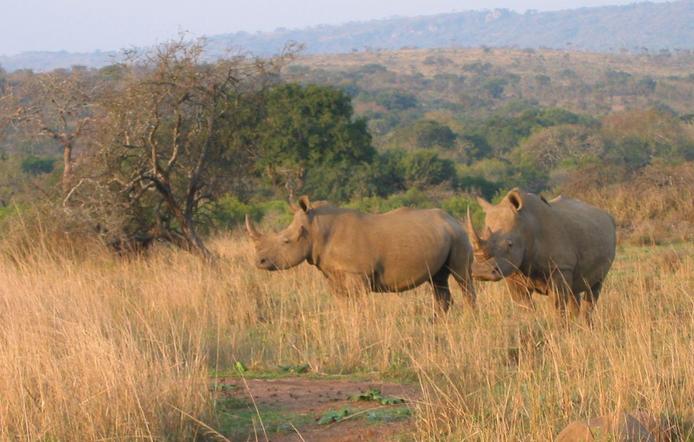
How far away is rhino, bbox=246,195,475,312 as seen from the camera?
32.9 ft

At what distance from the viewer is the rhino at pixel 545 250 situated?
328 inches

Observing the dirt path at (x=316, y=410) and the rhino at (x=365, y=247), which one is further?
the rhino at (x=365, y=247)

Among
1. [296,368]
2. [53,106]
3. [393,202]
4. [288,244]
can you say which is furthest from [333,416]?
[393,202]

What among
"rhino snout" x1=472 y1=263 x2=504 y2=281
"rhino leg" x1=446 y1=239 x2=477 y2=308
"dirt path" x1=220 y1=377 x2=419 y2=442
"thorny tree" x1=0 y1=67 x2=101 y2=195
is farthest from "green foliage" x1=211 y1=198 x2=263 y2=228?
"dirt path" x1=220 y1=377 x2=419 y2=442

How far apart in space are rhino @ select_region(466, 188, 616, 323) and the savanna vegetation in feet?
0.76

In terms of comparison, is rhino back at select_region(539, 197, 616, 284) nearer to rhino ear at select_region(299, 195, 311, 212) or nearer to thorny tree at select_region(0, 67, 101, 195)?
rhino ear at select_region(299, 195, 311, 212)

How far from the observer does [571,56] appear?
13200cm

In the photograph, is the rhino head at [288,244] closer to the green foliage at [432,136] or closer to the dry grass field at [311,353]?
the dry grass field at [311,353]

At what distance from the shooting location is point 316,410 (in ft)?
20.7

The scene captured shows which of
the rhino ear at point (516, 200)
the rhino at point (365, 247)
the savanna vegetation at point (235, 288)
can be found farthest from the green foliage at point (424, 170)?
the rhino ear at point (516, 200)

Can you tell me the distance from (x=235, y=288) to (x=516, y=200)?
11.9ft

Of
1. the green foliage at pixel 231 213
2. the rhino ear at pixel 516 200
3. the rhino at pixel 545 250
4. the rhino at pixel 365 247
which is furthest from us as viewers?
the green foliage at pixel 231 213

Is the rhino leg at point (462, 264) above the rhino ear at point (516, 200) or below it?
below

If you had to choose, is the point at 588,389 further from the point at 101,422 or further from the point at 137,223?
the point at 137,223
